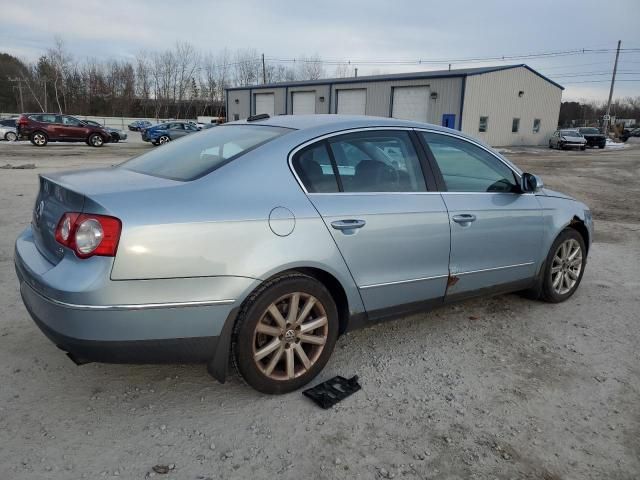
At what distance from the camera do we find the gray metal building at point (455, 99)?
33406mm

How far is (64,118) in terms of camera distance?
1036 inches

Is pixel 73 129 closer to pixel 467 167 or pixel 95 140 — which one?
pixel 95 140

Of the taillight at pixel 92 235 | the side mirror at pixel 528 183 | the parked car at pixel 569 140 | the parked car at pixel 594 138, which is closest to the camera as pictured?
the taillight at pixel 92 235

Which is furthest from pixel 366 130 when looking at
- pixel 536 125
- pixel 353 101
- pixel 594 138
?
pixel 536 125

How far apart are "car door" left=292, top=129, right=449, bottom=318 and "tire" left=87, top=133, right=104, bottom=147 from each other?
27331mm

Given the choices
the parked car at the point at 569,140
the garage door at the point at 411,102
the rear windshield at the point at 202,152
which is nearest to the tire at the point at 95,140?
the garage door at the point at 411,102

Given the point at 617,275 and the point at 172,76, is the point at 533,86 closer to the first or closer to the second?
the point at 617,275

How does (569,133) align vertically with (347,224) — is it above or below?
above

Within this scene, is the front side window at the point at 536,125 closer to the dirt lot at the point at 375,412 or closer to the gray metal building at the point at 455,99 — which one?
the gray metal building at the point at 455,99

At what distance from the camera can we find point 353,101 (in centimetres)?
3847

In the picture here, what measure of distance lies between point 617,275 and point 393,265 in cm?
372

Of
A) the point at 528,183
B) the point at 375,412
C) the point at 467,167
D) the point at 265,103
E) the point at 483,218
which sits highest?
the point at 265,103

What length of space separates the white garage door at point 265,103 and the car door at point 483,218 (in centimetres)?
4255

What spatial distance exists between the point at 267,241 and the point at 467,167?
6.57 feet
